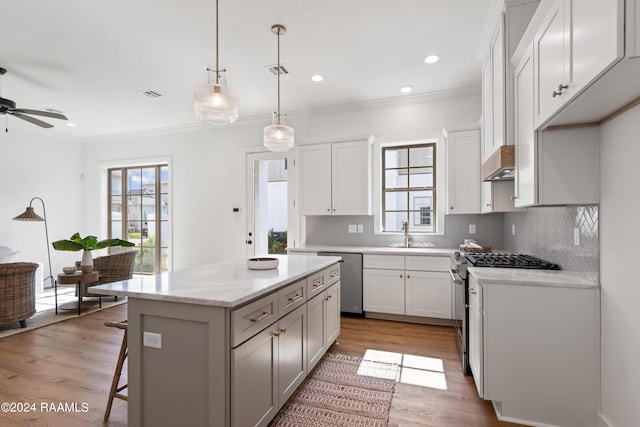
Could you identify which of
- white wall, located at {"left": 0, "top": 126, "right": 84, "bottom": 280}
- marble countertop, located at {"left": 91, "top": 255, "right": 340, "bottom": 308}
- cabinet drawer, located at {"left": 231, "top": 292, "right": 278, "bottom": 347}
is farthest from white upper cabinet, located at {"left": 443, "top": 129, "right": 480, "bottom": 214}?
white wall, located at {"left": 0, "top": 126, "right": 84, "bottom": 280}

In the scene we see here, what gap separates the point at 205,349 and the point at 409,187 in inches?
143

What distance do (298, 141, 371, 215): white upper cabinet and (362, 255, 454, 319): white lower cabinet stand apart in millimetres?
766

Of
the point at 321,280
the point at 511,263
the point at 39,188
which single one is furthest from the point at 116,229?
the point at 511,263

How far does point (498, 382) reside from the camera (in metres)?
2.03

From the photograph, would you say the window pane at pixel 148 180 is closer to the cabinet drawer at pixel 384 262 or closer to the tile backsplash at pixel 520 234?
the tile backsplash at pixel 520 234

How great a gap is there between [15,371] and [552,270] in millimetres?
4303

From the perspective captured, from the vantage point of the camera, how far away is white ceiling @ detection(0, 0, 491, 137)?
8.26ft

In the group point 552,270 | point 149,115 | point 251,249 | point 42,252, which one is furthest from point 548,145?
point 42,252

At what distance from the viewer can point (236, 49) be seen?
10.1 feet

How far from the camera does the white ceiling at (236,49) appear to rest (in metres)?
2.52

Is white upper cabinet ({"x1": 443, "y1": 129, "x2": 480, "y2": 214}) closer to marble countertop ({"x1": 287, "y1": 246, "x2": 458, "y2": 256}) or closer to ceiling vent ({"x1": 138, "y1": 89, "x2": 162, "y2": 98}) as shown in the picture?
marble countertop ({"x1": 287, "y1": 246, "x2": 458, "y2": 256})

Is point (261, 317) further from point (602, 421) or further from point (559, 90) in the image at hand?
point (602, 421)

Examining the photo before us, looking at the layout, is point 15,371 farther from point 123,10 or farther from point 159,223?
point 159,223

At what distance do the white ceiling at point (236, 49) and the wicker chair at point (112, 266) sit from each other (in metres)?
2.22
